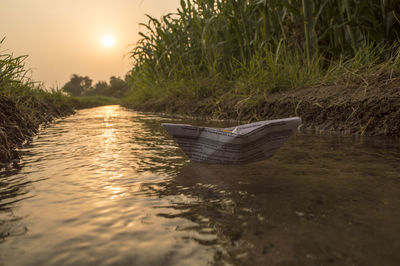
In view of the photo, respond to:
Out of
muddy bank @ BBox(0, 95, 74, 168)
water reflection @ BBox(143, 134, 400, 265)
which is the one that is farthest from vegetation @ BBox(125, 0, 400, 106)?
muddy bank @ BBox(0, 95, 74, 168)

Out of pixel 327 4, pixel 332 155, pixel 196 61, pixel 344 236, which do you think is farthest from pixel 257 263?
pixel 196 61

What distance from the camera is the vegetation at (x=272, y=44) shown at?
13.7 ft

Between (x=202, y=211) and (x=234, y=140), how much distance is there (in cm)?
54

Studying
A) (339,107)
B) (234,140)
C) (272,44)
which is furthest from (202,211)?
(272,44)

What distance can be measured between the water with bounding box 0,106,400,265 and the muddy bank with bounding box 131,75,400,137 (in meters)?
0.76

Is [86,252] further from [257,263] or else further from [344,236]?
[344,236]

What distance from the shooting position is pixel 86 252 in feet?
3.64

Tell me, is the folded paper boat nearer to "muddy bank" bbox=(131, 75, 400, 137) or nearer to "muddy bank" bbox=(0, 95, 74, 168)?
"muddy bank" bbox=(0, 95, 74, 168)

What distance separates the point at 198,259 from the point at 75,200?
2.56ft

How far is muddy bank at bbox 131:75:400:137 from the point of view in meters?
3.12

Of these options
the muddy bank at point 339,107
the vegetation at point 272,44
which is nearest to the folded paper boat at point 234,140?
the muddy bank at point 339,107

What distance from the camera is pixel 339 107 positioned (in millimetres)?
3508

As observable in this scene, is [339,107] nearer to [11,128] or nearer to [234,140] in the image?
[234,140]

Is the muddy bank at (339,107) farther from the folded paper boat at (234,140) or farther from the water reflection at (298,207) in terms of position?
the folded paper boat at (234,140)
